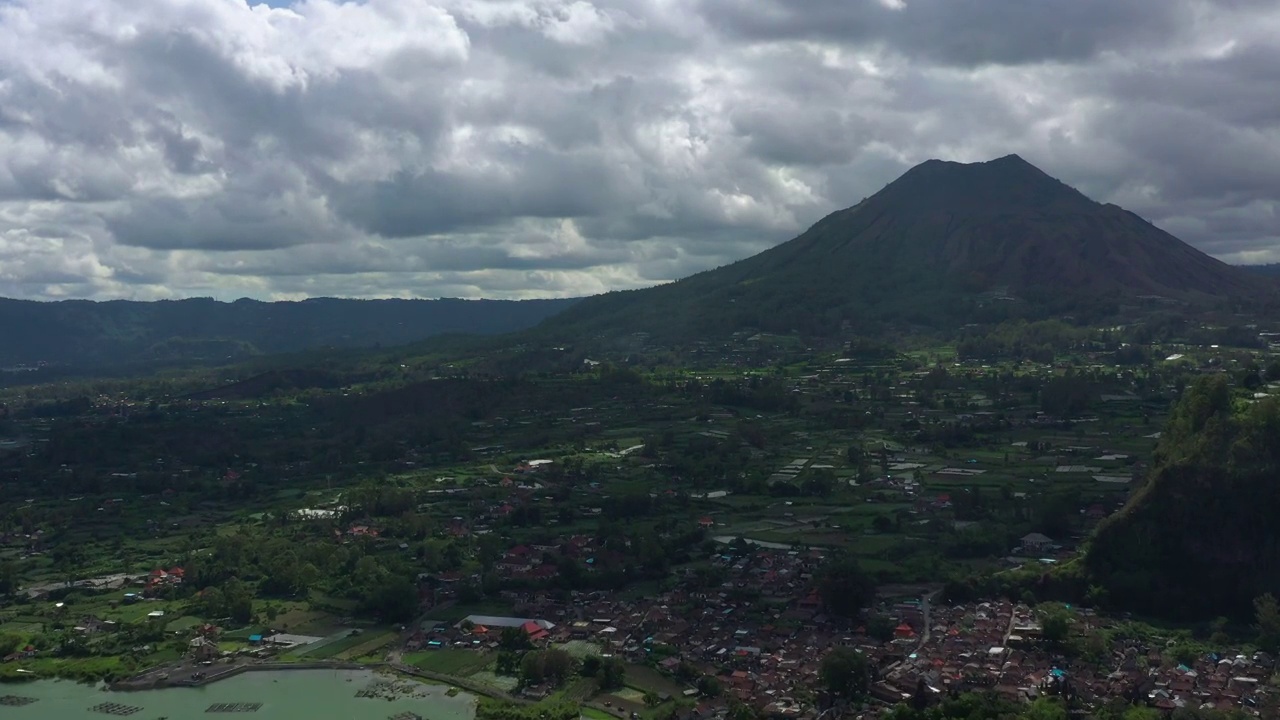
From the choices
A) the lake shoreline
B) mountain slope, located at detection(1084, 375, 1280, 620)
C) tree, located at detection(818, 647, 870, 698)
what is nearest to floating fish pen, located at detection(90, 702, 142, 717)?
the lake shoreline

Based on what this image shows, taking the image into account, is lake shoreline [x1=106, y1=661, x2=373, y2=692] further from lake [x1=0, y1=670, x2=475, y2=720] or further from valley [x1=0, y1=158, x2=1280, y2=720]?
lake [x1=0, y1=670, x2=475, y2=720]

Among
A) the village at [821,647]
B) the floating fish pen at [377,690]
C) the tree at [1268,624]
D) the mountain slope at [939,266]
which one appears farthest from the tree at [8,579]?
the mountain slope at [939,266]

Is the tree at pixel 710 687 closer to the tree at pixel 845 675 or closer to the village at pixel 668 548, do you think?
the village at pixel 668 548

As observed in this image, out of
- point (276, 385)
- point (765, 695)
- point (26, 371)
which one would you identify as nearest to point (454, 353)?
point (276, 385)

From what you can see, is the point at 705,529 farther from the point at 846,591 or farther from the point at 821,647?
the point at 821,647

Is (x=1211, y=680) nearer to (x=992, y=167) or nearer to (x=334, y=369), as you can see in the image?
(x=334, y=369)

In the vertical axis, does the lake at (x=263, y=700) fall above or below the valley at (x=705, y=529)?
below
